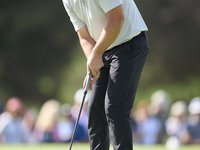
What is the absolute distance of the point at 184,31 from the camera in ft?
45.3

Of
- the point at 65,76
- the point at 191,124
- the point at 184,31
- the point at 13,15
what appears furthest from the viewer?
the point at 65,76

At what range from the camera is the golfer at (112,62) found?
11.0ft

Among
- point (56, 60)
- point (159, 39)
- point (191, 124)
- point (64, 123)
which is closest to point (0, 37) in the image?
point (56, 60)

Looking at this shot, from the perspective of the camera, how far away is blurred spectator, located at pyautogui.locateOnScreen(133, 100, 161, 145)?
28.7ft

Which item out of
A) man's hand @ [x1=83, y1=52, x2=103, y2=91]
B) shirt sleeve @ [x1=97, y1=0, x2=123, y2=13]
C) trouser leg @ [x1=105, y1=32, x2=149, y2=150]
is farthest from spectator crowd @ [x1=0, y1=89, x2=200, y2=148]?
shirt sleeve @ [x1=97, y1=0, x2=123, y2=13]

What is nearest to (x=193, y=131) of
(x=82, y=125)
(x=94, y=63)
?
(x=82, y=125)

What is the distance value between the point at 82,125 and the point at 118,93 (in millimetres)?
5147

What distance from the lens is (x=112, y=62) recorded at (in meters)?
3.51

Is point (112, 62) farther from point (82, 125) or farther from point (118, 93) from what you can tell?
point (82, 125)

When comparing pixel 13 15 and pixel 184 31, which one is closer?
pixel 184 31

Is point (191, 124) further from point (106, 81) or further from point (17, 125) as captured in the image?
point (106, 81)

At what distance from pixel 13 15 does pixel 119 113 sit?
39.7 ft

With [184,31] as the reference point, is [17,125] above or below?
above

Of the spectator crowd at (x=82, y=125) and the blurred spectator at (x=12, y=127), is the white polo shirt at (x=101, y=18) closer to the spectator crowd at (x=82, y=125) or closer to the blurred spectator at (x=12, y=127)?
the spectator crowd at (x=82, y=125)
